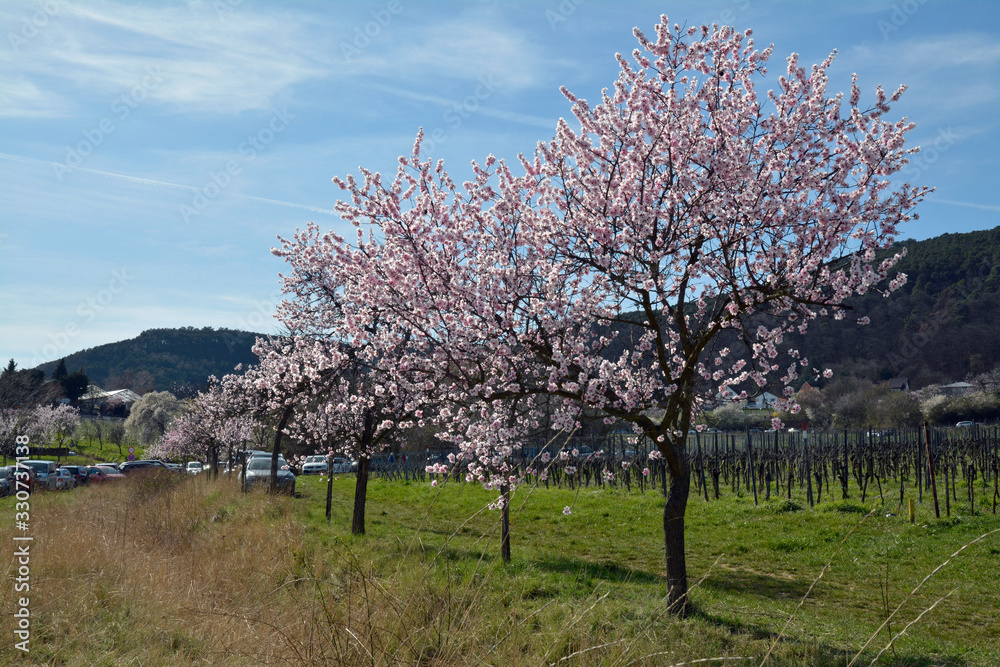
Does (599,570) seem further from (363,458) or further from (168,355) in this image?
(168,355)

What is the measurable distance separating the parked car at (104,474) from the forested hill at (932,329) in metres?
68.6

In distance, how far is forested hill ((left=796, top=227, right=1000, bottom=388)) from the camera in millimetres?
80562

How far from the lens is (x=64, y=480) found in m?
28.0

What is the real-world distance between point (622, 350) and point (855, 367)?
81812 mm

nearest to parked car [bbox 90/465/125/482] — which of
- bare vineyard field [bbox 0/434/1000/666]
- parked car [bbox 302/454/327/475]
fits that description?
bare vineyard field [bbox 0/434/1000/666]

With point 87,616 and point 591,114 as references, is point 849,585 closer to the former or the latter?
point 591,114

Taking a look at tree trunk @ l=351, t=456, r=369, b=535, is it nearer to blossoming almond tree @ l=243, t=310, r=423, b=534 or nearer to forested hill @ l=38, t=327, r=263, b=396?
blossoming almond tree @ l=243, t=310, r=423, b=534

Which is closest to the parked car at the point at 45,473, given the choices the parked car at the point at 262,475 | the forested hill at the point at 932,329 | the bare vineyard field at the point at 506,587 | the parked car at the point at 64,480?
the parked car at the point at 64,480

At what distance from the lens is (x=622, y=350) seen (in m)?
9.38

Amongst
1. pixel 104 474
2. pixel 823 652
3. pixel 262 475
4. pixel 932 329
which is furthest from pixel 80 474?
pixel 932 329

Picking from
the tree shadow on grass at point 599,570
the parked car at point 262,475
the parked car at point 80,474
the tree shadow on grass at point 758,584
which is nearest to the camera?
the tree shadow on grass at point 758,584

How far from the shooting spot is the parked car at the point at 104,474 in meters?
29.9

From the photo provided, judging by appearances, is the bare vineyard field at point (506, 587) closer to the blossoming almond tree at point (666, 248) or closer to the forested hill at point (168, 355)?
the blossoming almond tree at point (666, 248)

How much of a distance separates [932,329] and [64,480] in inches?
3453
